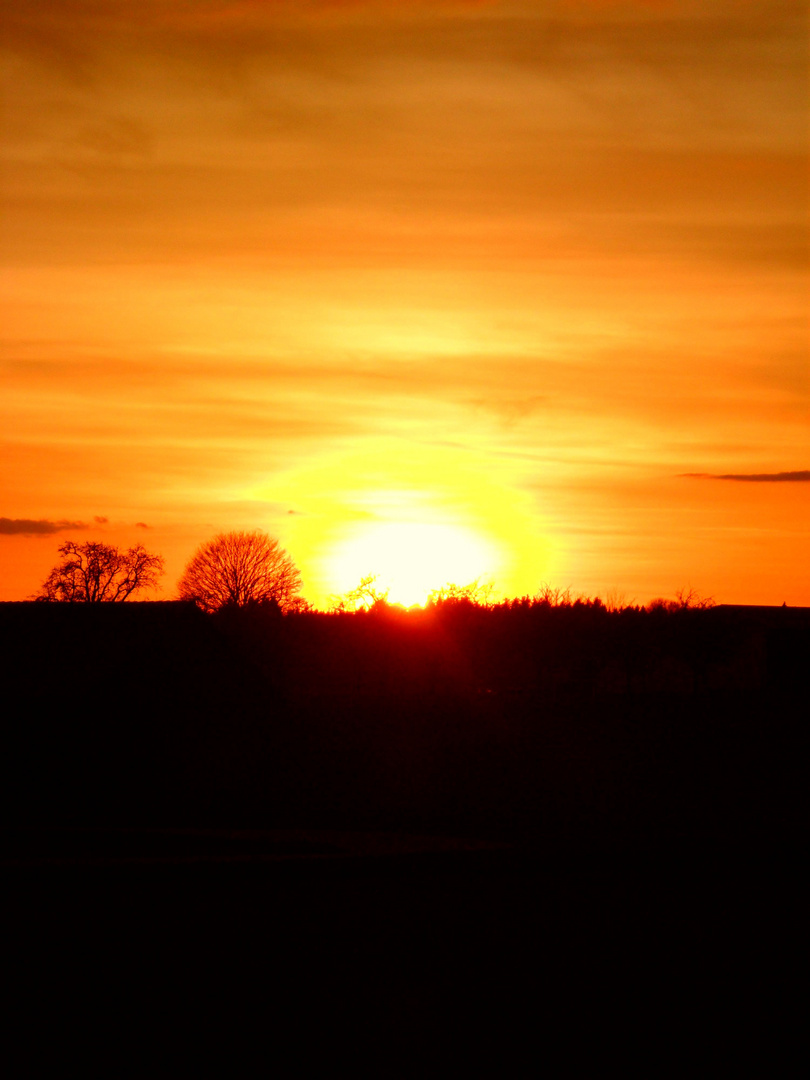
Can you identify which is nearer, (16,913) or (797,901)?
(16,913)

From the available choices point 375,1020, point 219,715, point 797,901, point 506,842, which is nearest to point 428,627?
point 219,715

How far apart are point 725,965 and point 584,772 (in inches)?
679

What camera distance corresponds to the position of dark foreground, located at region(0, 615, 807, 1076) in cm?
Answer: 709

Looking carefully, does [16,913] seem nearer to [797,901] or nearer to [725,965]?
[725,965]

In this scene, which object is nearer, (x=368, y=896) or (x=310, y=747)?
(x=368, y=896)

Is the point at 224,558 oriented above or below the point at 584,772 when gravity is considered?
above

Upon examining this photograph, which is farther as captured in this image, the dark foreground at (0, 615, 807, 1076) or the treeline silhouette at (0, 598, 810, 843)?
the treeline silhouette at (0, 598, 810, 843)

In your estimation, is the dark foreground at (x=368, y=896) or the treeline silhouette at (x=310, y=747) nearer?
the dark foreground at (x=368, y=896)

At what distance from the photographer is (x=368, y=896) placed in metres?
11.9

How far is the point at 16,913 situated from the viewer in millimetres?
10625

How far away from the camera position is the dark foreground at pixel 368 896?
7094mm

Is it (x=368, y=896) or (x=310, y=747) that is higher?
(x=310, y=747)

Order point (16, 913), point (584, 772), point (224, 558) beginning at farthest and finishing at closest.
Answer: point (224, 558) < point (584, 772) < point (16, 913)

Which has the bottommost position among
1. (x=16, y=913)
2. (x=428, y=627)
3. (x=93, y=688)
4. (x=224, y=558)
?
(x=16, y=913)
